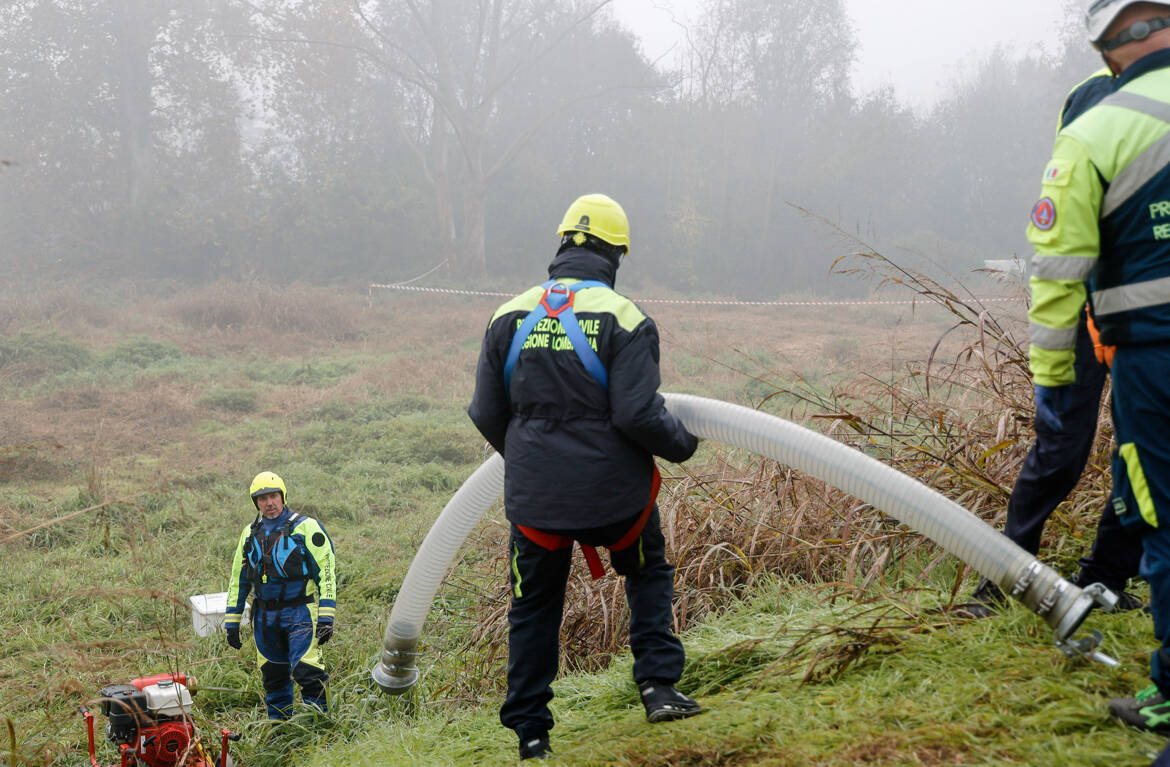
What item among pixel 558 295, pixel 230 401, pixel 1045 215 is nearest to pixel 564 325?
pixel 558 295

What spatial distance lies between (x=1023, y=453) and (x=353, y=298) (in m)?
23.5

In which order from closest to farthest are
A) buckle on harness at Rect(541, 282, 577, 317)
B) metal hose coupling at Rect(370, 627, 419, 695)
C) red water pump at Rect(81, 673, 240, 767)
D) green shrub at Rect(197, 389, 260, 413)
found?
buckle on harness at Rect(541, 282, 577, 317) < red water pump at Rect(81, 673, 240, 767) < metal hose coupling at Rect(370, 627, 419, 695) < green shrub at Rect(197, 389, 260, 413)

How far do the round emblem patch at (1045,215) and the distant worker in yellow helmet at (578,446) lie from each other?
1.16 meters

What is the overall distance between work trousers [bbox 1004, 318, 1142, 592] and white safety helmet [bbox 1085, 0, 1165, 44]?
0.81 metres

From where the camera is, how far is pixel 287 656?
219 inches

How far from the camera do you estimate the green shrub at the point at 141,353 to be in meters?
16.1

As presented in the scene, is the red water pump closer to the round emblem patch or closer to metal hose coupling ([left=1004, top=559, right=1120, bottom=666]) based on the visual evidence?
metal hose coupling ([left=1004, top=559, right=1120, bottom=666])

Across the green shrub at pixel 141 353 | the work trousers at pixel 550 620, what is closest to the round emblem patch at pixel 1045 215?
the work trousers at pixel 550 620

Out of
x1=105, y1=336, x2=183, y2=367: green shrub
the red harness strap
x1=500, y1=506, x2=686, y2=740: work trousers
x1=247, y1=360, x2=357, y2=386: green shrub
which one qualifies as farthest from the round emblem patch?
x1=105, y1=336, x2=183, y2=367: green shrub

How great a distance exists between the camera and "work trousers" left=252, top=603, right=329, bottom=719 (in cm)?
543

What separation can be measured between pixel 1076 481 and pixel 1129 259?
2.55 ft

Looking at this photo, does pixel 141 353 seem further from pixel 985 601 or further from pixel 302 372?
pixel 985 601

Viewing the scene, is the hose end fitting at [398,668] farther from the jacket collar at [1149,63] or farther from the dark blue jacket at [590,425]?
the jacket collar at [1149,63]

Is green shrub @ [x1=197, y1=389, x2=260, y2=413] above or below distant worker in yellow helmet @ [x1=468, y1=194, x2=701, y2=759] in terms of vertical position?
below
